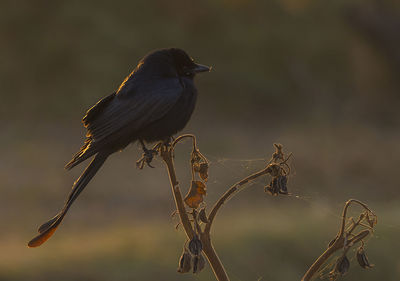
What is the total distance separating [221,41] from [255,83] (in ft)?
3.27

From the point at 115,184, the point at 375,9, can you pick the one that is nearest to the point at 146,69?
the point at 115,184

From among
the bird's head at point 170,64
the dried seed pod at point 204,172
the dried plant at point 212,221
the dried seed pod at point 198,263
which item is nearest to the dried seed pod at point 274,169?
the dried plant at point 212,221

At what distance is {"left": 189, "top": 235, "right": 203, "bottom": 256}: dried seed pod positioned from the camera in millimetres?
1484

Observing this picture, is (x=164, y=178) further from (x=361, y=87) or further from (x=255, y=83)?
(x=361, y=87)

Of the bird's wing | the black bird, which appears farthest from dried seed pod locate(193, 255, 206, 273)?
the bird's wing

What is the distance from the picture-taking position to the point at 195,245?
Answer: 1487 mm

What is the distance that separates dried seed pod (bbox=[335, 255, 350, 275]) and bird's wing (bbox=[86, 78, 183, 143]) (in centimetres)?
88

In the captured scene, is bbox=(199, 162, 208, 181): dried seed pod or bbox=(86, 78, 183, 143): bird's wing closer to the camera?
bbox=(199, 162, 208, 181): dried seed pod

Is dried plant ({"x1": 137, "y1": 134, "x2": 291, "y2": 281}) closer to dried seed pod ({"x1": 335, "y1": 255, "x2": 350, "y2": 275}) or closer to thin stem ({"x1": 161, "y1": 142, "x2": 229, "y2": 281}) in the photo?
thin stem ({"x1": 161, "y1": 142, "x2": 229, "y2": 281})

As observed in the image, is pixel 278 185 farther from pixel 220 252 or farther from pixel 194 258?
pixel 220 252

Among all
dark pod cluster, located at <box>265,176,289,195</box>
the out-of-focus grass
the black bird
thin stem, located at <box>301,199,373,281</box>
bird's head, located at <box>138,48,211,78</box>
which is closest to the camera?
thin stem, located at <box>301,199,373,281</box>

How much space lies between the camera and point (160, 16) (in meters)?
10.3

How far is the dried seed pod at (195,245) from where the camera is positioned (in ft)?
4.87

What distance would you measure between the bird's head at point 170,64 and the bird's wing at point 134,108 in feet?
0.51
